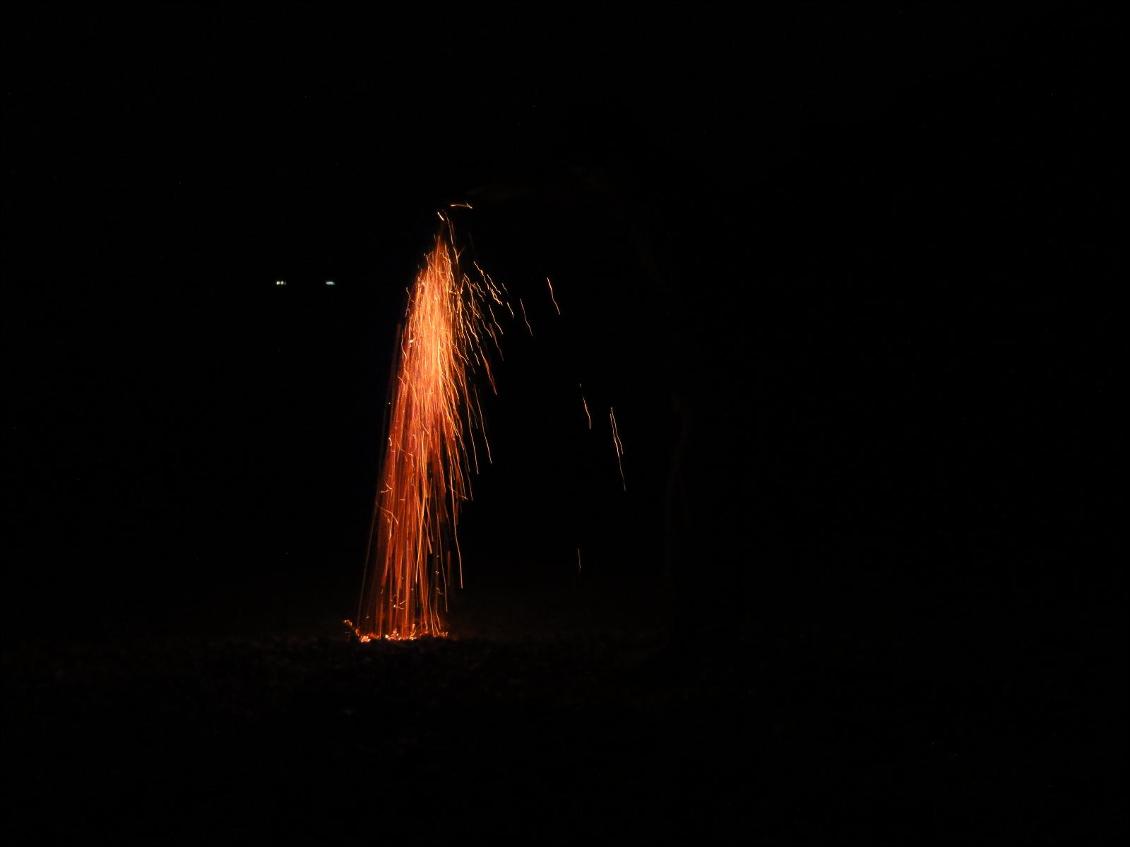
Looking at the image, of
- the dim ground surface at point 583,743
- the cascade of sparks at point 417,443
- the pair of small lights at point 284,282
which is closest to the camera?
the dim ground surface at point 583,743

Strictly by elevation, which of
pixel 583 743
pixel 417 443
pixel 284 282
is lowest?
pixel 583 743

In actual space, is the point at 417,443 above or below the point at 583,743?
above

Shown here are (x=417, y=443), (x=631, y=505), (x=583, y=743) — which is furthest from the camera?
(x=631, y=505)

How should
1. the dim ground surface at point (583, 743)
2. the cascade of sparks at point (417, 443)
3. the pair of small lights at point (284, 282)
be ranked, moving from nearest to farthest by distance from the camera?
the dim ground surface at point (583, 743) → the cascade of sparks at point (417, 443) → the pair of small lights at point (284, 282)

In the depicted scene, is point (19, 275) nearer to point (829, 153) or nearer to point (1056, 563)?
point (829, 153)

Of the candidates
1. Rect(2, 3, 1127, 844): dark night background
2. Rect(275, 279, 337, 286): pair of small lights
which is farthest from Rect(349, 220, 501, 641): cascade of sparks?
Rect(275, 279, 337, 286): pair of small lights

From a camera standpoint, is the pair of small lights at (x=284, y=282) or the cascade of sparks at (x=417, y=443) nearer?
the cascade of sparks at (x=417, y=443)

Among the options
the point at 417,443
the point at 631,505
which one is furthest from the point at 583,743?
the point at 631,505

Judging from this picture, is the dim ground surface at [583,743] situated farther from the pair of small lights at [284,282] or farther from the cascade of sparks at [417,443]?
the pair of small lights at [284,282]

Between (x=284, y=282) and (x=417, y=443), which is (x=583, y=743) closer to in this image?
(x=417, y=443)

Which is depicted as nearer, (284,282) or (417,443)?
(417,443)

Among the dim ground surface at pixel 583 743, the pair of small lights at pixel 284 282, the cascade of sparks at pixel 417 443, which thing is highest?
the pair of small lights at pixel 284 282

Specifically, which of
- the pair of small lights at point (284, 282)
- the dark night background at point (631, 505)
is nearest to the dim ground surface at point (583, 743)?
the dark night background at point (631, 505)

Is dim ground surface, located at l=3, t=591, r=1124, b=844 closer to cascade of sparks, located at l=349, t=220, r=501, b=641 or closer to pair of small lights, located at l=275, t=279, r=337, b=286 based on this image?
cascade of sparks, located at l=349, t=220, r=501, b=641
